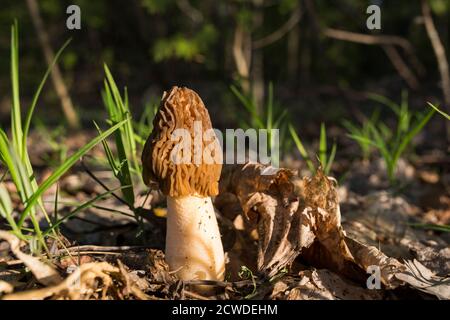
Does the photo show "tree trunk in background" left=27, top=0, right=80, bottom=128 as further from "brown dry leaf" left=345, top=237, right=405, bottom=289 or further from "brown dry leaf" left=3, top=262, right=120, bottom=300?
"brown dry leaf" left=345, top=237, right=405, bottom=289

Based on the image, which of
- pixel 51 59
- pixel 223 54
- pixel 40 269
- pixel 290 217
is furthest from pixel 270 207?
pixel 223 54

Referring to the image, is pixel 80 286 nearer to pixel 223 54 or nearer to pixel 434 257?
pixel 434 257

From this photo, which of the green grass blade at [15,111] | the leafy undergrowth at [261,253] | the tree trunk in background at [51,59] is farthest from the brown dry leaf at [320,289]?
the tree trunk in background at [51,59]

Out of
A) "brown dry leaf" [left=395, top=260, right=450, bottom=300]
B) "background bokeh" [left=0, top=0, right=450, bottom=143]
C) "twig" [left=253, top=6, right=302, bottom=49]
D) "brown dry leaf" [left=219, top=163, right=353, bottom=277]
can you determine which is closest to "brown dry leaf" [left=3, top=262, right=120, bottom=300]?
"brown dry leaf" [left=219, top=163, right=353, bottom=277]

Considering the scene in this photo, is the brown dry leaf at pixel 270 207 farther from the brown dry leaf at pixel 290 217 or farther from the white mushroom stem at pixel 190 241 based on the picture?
the white mushroom stem at pixel 190 241

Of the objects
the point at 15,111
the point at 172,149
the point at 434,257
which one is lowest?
the point at 434,257
